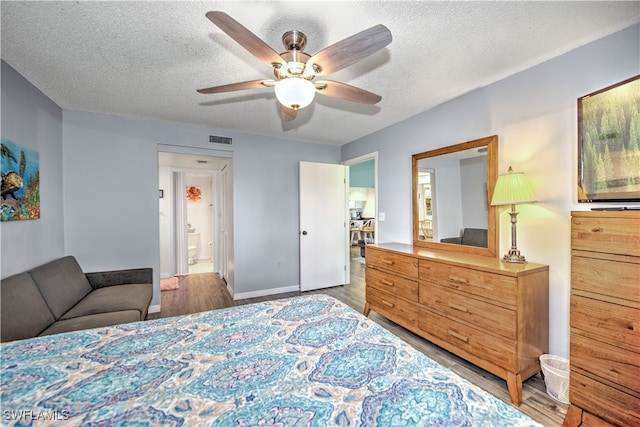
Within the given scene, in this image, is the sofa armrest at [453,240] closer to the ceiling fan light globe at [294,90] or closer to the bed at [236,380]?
the bed at [236,380]

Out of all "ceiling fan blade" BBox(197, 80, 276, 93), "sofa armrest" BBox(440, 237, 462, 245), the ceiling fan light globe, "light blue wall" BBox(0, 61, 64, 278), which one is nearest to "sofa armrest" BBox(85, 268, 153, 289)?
"light blue wall" BBox(0, 61, 64, 278)

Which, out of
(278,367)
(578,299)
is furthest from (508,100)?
(278,367)

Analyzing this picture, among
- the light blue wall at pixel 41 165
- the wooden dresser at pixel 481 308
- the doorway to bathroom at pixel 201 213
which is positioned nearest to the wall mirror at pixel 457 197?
the wooden dresser at pixel 481 308

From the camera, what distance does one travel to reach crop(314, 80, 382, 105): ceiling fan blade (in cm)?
166

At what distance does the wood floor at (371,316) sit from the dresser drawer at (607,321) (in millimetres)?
640

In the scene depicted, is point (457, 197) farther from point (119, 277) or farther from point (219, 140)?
point (119, 277)

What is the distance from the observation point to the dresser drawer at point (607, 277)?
1.31 metres

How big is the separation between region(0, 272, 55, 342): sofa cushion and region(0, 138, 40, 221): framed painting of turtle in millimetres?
486

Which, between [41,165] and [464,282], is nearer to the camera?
[464,282]

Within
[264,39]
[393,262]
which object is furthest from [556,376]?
[264,39]

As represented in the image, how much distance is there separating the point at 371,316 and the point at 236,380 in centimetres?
250

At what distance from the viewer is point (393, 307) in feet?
9.11

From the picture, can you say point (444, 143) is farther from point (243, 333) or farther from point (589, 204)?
point (243, 333)

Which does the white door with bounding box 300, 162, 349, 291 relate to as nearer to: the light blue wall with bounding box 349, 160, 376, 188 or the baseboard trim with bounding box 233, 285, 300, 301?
the baseboard trim with bounding box 233, 285, 300, 301
